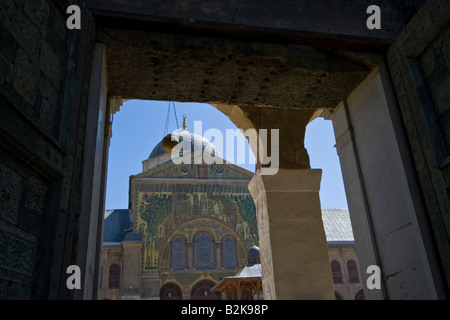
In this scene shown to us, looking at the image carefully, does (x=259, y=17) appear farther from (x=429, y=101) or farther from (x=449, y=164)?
(x=449, y=164)

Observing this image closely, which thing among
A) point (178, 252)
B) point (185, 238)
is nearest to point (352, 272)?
point (185, 238)

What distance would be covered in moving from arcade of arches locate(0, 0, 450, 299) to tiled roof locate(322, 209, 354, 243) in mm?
22610

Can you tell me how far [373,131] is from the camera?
3.49 metres

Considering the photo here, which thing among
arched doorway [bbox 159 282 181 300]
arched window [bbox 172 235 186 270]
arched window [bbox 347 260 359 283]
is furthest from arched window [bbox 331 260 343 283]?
arched doorway [bbox 159 282 181 300]

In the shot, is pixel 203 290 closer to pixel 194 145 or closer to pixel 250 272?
pixel 250 272

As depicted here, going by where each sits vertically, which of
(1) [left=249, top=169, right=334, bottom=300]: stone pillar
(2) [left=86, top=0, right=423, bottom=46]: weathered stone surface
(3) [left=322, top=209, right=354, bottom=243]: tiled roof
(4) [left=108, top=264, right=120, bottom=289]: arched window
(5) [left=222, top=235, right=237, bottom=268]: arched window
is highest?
(3) [left=322, top=209, right=354, bottom=243]: tiled roof

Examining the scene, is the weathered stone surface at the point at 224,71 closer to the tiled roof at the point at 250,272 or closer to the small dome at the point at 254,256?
the tiled roof at the point at 250,272

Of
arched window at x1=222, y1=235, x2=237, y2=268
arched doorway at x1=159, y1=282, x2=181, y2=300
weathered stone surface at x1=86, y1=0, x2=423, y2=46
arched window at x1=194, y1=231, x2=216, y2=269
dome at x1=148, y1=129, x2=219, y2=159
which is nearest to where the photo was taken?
weathered stone surface at x1=86, y1=0, x2=423, y2=46

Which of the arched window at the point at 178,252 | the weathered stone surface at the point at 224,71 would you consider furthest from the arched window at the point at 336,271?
the weathered stone surface at the point at 224,71

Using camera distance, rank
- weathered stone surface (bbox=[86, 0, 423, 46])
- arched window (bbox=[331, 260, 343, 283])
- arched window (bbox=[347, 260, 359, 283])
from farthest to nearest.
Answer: arched window (bbox=[347, 260, 359, 283])
arched window (bbox=[331, 260, 343, 283])
weathered stone surface (bbox=[86, 0, 423, 46])

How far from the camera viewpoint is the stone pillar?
16.4ft

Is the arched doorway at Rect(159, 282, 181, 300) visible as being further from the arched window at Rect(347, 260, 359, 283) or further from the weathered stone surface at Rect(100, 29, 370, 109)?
the weathered stone surface at Rect(100, 29, 370, 109)

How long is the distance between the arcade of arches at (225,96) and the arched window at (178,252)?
19.1 meters

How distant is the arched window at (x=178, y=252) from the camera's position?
21953mm
